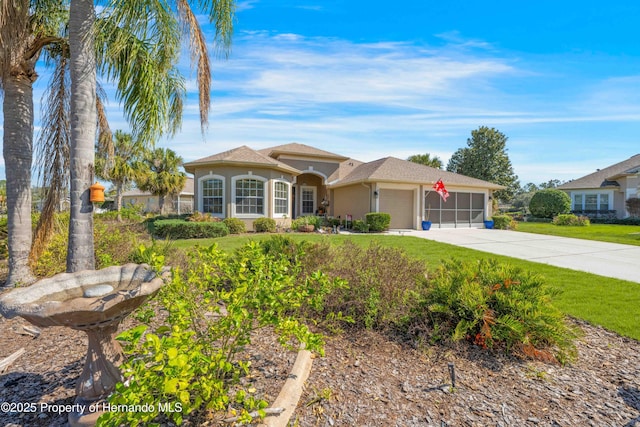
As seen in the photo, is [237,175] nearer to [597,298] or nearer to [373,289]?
[373,289]

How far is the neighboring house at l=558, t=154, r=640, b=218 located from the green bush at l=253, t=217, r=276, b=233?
92.5ft

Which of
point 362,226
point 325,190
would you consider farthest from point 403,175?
point 325,190

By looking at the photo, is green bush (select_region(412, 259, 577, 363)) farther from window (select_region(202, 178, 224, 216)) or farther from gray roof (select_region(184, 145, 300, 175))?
window (select_region(202, 178, 224, 216))

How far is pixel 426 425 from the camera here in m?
2.24

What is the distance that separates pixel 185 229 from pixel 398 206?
11.9 meters

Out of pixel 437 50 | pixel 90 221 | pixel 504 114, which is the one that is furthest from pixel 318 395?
pixel 504 114

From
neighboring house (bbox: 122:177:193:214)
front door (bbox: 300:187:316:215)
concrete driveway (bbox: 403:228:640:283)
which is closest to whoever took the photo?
concrete driveway (bbox: 403:228:640:283)

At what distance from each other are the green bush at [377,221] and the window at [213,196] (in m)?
7.95

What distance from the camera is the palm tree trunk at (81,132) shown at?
13.5ft

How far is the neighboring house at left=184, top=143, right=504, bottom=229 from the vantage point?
1625 cm

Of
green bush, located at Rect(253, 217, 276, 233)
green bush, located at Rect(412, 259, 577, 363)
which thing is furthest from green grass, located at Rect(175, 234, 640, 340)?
green bush, located at Rect(253, 217, 276, 233)

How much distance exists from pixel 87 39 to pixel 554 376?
699cm

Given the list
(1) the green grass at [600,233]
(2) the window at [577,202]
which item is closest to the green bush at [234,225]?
(1) the green grass at [600,233]

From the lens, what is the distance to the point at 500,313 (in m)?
3.35
